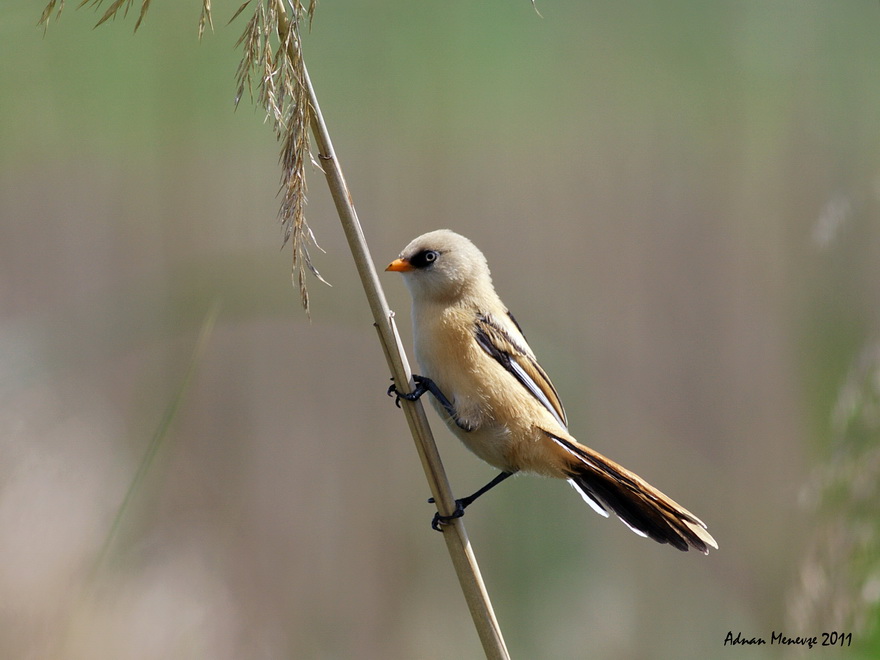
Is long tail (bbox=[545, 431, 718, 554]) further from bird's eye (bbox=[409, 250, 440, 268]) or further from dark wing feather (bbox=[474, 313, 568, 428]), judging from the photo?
bird's eye (bbox=[409, 250, 440, 268])

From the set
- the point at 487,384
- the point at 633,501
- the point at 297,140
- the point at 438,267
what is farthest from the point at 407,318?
the point at 297,140

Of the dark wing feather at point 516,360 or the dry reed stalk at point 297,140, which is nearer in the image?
the dry reed stalk at point 297,140

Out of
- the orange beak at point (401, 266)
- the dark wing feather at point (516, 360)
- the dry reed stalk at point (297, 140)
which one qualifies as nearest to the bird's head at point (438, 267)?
the orange beak at point (401, 266)

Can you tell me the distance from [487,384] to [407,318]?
1.36 meters

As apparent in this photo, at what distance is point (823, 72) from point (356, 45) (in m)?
2.44

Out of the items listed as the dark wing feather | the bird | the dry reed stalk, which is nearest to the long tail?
the bird

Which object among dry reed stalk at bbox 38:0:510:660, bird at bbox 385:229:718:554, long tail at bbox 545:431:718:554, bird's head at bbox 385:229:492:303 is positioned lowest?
A: long tail at bbox 545:431:718:554

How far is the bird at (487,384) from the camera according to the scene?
6.36ft

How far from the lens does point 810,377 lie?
2.65 m

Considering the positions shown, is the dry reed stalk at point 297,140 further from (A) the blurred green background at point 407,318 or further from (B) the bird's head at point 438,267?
(B) the bird's head at point 438,267

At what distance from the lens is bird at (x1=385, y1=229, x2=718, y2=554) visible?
194 cm

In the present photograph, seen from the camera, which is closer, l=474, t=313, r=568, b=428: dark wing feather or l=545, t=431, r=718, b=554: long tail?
l=545, t=431, r=718, b=554: long tail

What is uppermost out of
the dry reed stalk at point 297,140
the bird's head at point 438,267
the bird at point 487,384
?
the dry reed stalk at point 297,140

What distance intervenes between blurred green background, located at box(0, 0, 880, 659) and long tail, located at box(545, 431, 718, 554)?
0.39 m
